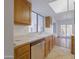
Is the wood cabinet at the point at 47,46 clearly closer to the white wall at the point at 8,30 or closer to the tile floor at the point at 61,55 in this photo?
the tile floor at the point at 61,55

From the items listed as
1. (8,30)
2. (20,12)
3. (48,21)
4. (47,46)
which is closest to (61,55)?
(47,46)

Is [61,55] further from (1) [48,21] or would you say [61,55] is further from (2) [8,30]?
(2) [8,30]

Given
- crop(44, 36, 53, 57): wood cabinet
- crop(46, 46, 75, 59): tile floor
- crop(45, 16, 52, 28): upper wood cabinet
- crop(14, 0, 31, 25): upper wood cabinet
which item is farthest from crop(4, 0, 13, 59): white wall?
crop(45, 16, 52, 28): upper wood cabinet

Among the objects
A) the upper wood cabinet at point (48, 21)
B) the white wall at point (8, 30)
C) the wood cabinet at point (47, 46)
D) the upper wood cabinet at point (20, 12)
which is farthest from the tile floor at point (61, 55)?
the white wall at point (8, 30)

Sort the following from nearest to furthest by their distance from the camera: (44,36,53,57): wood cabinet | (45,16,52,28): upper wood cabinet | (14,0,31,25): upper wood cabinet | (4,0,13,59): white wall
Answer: (4,0,13,59): white wall, (14,0,31,25): upper wood cabinet, (44,36,53,57): wood cabinet, (45,16,52,28): upper wood cabinet

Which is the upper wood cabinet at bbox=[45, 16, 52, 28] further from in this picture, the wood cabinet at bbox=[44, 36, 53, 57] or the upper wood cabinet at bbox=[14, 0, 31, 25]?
the upper wood cabinet at bbox=[14, 0, 31, 25]

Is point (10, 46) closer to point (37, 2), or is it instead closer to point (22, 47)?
point (22, 47)

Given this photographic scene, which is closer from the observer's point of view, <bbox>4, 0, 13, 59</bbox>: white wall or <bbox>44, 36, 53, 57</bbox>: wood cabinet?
<bbox>4, 0, 13, 59</bbox>: white wall

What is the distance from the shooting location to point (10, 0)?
777 millimetres

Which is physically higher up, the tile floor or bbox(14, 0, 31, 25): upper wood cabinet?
bbox(14, 0, 31, 25): upper wood cabinet

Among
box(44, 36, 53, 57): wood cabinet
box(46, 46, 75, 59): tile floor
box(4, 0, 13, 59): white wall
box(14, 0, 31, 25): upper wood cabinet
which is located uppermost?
box(14, 0, 31, 25): upper wood cabinet
